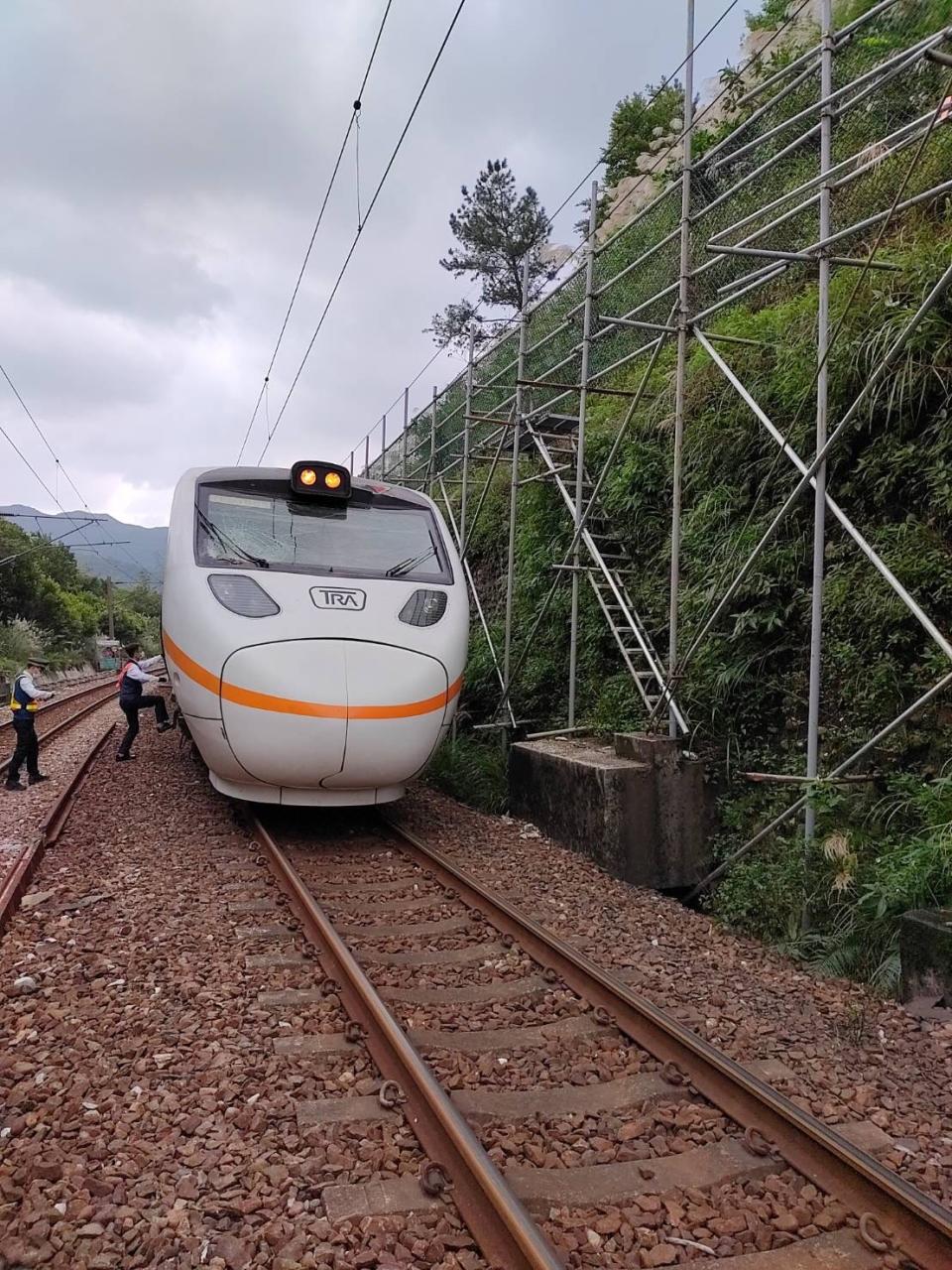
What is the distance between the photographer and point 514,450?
981 centimetres

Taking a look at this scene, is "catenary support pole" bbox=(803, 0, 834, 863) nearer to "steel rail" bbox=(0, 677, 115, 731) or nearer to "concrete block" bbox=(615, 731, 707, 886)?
"concrete block" bbox=(615, 731, 707, 886)

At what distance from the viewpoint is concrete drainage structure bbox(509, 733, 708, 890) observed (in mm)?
6254

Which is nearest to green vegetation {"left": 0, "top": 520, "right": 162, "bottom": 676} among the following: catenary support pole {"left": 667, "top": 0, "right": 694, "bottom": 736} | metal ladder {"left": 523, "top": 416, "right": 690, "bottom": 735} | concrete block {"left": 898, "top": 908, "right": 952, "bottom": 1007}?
metal ladder {"left": 523, "top": 416, "right": 690, "bottom": 735}

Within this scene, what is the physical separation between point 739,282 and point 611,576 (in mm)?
2757

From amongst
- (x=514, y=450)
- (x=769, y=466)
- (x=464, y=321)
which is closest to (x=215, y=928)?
(x=769, y=466)

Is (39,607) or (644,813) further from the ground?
(39,607)

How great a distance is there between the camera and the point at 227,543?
674 cm

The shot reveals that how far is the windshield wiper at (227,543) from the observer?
6.57 meters

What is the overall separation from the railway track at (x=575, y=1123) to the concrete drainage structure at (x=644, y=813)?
63.7 inches

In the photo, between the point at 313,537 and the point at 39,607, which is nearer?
the point at 313,537

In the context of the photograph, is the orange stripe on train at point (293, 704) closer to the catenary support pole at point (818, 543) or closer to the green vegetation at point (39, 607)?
the catenary support pole at point (818, 543)

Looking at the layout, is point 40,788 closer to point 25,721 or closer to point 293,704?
point 25,721

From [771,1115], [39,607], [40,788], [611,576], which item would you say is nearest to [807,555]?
[611,576]

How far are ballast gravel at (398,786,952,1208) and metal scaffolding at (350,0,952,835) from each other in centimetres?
99
